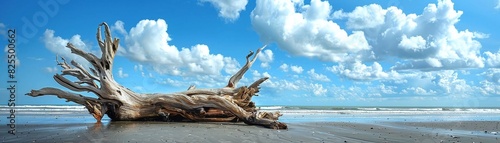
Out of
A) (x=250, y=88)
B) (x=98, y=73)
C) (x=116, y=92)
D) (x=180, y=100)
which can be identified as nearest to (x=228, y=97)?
(x=250, y=88)

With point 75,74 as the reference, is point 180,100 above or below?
below

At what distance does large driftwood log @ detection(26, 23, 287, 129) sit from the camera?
40.8ft

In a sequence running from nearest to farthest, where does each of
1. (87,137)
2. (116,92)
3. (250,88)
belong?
(87,137)
(116,92)
(250,88)

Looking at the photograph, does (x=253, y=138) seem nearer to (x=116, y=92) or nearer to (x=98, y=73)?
(x=116, y=92)

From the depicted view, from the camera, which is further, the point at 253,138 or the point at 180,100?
the point at 180,100

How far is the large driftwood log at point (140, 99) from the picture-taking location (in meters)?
12.4

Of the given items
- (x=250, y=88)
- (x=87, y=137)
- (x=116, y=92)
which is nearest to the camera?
(x=87, y=137)

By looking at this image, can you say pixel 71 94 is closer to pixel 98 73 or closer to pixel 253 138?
pixel 98 73

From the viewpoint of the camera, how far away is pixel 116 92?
1234cm

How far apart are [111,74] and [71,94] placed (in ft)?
4.95

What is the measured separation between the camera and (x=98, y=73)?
1293 centimetres

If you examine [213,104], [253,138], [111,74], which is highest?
[111,74]

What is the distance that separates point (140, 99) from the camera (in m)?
12.9

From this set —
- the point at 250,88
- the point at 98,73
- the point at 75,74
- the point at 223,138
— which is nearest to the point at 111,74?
the point at 98,73
